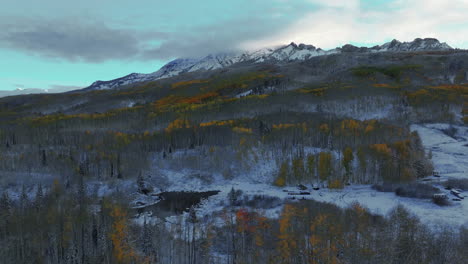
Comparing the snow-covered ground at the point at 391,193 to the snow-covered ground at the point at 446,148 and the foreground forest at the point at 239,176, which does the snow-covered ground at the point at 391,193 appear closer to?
the snow-covered ground at the point at 446,148

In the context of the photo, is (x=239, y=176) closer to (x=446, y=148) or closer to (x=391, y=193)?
(x=391, y=193)

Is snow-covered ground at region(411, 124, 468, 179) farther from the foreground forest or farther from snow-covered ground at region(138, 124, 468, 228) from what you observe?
the foreground forest

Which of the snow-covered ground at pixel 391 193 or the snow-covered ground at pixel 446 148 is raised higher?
the snow-covered ground at pixel 446 148

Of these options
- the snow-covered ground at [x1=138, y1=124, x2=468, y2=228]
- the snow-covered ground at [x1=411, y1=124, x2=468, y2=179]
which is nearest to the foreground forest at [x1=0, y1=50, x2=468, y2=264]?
the snow-covered ground at [x1=138, y1=124, x2=468, y2=228]

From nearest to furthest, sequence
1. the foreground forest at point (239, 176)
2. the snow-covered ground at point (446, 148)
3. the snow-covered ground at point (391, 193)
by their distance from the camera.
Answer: the foreground forest at point (239, 176)
the snow-covered ground at point (391, 193)
the snow-covered ground at point (446, 148)

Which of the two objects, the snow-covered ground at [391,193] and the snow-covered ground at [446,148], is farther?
the snow-covered ground at [446,148]

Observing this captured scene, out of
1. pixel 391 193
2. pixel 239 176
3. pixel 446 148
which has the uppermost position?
pixel 446 148

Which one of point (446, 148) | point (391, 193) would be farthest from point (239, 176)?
point (446, 148)

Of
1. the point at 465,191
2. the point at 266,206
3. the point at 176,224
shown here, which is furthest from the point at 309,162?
the point at 176,224

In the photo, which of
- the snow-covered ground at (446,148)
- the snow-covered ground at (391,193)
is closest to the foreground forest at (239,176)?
the snow-covered ground at (391,193)
